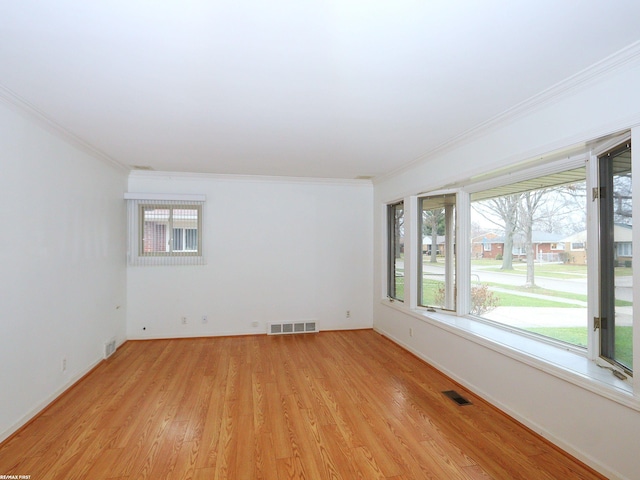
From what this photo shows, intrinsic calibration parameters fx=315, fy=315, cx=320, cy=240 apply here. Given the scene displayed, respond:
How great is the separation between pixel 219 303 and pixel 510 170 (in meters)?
4.34

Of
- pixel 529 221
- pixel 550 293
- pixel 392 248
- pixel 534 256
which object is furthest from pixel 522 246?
pixel 392 248

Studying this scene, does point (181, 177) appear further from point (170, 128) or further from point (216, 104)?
point (216, 104)

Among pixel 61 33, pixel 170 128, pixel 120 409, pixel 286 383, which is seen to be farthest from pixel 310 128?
pixel 120 409

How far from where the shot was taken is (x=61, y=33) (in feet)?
5.34

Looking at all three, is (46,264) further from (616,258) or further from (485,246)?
(616,258)

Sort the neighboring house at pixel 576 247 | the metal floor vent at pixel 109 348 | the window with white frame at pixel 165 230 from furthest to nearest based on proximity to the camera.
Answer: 1. the window with white frame at pixel 165 230
2. the metal floor vent at pixel 109 348
3. the neighboring house at pixel 576 247

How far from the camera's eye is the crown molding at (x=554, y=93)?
1.80m

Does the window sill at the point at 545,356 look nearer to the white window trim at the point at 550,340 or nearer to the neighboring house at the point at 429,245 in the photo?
the white window trim at the point at 550,340

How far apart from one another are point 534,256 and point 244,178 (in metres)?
4.06

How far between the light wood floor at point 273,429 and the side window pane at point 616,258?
85 centimetres

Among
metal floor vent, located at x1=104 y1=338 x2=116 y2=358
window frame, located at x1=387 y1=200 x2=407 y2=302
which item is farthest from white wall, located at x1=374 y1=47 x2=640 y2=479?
metal floor vent, located at x1=104 y1=338 x2=116 y2=358

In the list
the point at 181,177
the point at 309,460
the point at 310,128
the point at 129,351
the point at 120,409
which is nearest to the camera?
the point at 309,460

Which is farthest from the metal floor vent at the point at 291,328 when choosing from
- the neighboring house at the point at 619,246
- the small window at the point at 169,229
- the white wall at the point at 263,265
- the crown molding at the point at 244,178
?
the neighboring house at the point at 619,246

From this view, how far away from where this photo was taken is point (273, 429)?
252cm
